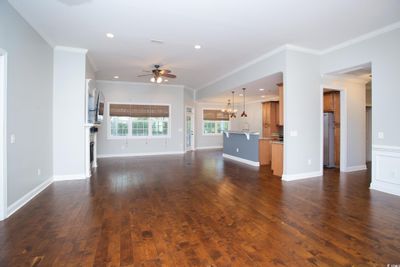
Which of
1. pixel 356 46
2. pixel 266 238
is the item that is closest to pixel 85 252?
pixel 266 238

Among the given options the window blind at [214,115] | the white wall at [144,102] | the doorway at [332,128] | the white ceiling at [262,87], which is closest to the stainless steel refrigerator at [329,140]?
the doorway at [332,128]

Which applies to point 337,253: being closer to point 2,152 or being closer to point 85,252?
point 85,252

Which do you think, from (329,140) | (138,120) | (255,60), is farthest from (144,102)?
(329,140)

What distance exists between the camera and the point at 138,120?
9.30 m

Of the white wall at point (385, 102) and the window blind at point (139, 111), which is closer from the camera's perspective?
the white wall at point (385, 102)

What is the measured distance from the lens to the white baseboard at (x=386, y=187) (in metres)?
3.95

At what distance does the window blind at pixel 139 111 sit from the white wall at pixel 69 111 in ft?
12.9

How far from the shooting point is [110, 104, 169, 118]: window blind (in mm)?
8930

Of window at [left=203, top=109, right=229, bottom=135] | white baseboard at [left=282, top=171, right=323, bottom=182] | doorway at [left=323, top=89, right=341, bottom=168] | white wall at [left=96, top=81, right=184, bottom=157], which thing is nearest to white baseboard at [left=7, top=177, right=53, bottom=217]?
white wall at [left=96, top=81, right=184, bottom=157]

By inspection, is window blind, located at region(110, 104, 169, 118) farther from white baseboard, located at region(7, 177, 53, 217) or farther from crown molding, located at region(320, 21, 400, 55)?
crown molding, located at region(320, 21, 400, 55)

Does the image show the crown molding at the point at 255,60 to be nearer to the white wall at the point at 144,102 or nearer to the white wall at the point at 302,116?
the white wall at the point at 302,116

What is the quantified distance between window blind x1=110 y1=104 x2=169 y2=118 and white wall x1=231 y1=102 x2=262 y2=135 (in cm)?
508

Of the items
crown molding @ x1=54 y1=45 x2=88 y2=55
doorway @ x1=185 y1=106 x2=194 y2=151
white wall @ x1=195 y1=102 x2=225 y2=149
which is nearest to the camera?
crown molding @ x1=54 y1=45 x2=88 y2=55

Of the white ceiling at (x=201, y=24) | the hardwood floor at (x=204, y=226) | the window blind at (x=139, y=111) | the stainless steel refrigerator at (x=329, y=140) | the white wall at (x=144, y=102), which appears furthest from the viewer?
the window blind at (x=139, y=111)
